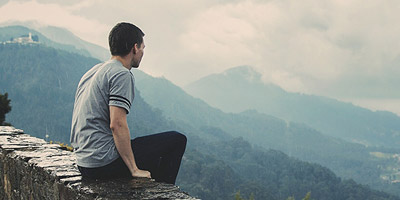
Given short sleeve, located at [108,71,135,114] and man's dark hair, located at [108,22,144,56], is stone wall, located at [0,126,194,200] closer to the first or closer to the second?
short sleeve, located at [108,71,135,114]

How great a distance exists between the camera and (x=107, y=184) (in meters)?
3.44

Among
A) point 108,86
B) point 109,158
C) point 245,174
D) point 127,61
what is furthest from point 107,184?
point 245,174

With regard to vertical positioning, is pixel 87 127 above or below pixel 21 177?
above

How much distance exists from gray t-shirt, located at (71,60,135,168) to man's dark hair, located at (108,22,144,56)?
0.11 meters

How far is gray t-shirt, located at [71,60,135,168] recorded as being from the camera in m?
3.24

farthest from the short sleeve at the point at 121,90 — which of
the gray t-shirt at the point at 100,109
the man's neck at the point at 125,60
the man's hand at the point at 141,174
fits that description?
the man's hand at the point at 141,174

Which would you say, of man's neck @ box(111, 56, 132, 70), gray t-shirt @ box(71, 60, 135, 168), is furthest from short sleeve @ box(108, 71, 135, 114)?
man's neck @ box(111, 56, 132, 70)

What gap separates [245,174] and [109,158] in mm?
177702

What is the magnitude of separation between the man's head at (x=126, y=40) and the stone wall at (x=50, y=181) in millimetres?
1054

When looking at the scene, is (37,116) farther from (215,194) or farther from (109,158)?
(109,158)

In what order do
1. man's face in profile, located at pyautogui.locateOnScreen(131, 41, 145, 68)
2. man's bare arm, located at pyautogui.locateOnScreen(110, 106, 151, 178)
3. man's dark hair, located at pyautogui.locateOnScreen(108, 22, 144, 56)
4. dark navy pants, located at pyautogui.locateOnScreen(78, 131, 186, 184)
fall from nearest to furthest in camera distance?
man's bare arm, located at pyautogui.locateOnScreen(110, 106, 151, 178)
man's dark hair, located at pyautogui.locateOnScreen(108, 22, 144, 56)
man's face in profile, located at pyautogui.locateOnScreen(131, 41, 145, 68)
dark navy pants, located at pyautogui.locateOnScreen(78, 131, 186, 184)

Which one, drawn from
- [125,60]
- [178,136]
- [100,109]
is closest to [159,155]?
[178,136]

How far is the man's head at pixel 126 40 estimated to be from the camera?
132 inches

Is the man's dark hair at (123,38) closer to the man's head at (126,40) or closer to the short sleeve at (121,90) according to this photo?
the man's head at (126,40)
